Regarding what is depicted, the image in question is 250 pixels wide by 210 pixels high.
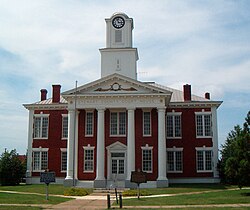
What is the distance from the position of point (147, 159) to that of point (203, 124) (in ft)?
28.4

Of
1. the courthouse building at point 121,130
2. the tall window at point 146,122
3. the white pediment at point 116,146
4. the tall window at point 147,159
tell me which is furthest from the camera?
the tall window at point 146,122

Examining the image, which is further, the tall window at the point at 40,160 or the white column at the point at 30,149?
the tall window at the point at 40,160

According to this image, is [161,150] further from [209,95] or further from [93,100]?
[209,95]

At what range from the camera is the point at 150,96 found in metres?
41.3

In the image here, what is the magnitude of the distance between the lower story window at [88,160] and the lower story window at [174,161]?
903cm

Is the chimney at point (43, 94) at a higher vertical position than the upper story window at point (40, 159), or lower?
higher

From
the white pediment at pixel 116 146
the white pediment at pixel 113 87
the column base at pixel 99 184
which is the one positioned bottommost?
the column base at pixel 99 184

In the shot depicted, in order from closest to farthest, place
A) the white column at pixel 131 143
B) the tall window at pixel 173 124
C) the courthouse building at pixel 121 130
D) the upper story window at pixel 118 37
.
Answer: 1. the white column at pixel 131 143
2. the courthouse building at pixel 121 130
3. the tall window at pixel 173 124
4. the upper story window at pixel 118 37

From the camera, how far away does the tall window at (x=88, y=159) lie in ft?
140

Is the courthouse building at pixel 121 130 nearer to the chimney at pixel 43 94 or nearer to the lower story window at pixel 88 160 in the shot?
the lower story window at pixel 88 160

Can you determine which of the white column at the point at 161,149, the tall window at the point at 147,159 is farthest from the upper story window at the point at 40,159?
the white column at the point at 161,149

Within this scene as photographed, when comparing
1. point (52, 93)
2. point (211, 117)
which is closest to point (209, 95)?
point (211, 117)

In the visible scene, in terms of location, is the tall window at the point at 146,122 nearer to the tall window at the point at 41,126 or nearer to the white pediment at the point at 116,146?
the white pediment at the point at 116,146

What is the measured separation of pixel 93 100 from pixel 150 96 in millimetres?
5781
